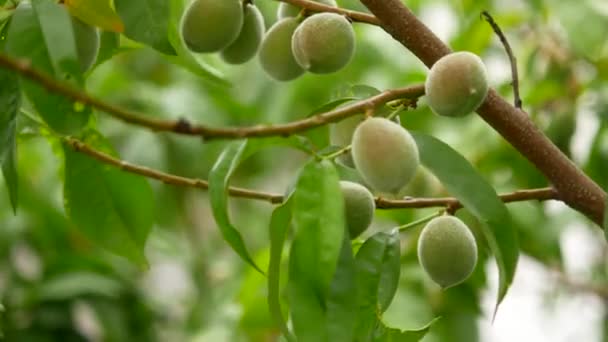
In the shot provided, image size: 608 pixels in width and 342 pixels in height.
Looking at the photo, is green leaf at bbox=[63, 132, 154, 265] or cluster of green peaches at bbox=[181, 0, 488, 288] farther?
green leaf at bbox=[63, 132, 154, 265]

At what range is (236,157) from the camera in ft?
2.17

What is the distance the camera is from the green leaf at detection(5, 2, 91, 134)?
65cm

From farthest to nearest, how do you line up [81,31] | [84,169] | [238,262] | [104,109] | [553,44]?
[238,262] < [553,44] < [84,169] < [81,31] < [104,109]

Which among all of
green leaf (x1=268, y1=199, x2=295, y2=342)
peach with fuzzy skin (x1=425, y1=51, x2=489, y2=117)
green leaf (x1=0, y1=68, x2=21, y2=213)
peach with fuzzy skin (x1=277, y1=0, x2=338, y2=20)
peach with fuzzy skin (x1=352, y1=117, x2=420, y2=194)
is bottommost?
green leaf (x1=268, y1=199, x2=295, y2=342)

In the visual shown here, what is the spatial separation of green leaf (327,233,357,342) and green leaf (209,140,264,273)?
0.08 m

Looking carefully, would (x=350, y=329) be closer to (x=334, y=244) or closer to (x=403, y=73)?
(x=334, y=244)

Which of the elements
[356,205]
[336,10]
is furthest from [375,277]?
[336,10]

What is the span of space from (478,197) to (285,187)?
491mm

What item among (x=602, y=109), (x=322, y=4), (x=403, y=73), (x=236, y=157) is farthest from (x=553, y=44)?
(x=236, y=157)

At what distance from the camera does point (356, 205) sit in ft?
2.16

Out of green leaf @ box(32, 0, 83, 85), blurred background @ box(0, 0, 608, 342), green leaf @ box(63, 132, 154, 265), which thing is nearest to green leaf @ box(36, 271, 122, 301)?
blurred background @ box(0, 0, 608, 342)

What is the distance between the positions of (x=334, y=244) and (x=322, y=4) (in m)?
0.22

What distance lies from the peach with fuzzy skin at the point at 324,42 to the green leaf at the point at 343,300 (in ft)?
0.39

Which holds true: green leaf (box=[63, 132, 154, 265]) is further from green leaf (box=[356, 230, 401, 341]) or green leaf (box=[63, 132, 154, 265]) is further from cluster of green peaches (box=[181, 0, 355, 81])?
green leaf (box=[356, 230, 401, 341])
